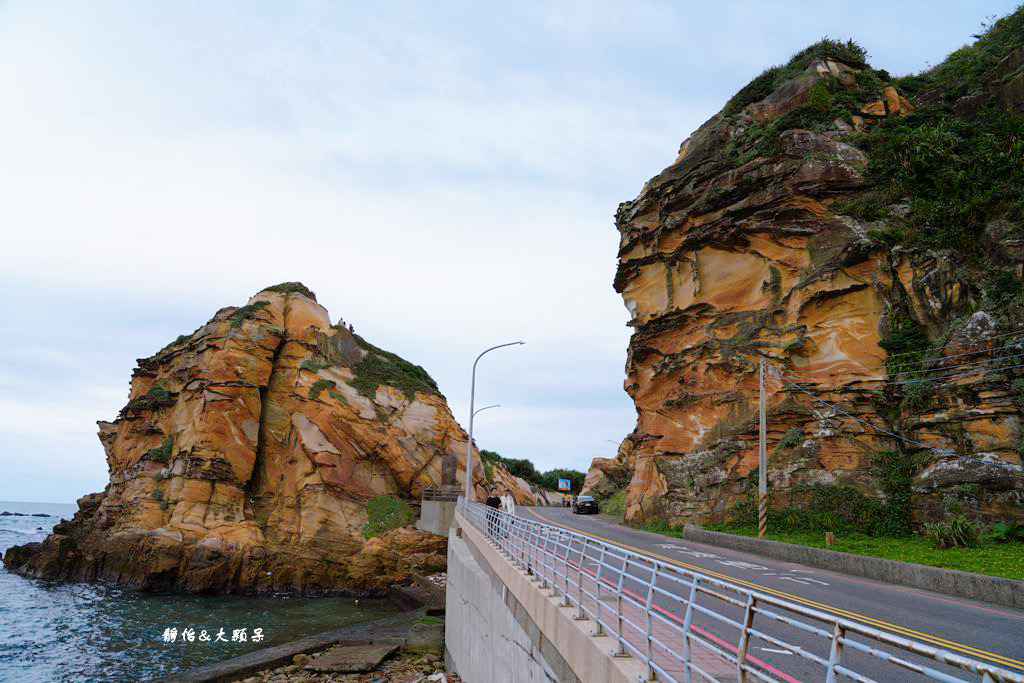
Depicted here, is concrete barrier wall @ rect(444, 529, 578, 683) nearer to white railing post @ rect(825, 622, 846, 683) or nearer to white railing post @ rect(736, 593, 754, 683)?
white railing post @ rect(736, 593, 754, 683)

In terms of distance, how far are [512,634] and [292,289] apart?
147 ft

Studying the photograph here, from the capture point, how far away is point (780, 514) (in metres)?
25.1

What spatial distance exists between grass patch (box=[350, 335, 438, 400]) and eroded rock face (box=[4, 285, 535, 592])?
0.17 m

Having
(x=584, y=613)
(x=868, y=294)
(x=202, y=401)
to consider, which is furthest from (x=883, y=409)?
(x=202, y=401)

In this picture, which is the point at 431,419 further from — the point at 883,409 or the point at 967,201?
the point at 967,201

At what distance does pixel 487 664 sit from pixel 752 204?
24.5 m

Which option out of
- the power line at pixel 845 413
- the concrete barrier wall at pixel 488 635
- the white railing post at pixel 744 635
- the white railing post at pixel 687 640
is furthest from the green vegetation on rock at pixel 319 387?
the white railing post at pixel 744 635

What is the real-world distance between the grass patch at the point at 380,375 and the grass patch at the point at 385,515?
7919 millimetres

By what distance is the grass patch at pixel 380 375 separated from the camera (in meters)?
47.4

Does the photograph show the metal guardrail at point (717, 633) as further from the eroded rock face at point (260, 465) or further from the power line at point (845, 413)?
the eroded rock face at point (260, 465)

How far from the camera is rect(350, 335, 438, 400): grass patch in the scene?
47384mm

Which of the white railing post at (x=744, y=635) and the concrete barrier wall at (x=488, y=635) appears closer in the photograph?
the white railing post at (x=744, y=635)

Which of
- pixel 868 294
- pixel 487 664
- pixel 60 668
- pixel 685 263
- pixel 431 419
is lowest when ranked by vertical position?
pixel 60 668

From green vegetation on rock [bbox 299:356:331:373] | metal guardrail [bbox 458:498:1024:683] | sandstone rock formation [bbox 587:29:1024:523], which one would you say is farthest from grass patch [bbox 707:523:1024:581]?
green vegetation on rock [bbox 299:356:331:373]
